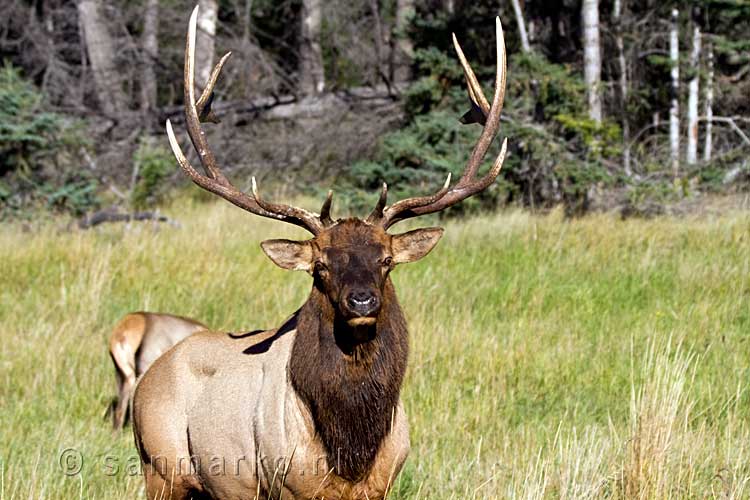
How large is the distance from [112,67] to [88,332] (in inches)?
508

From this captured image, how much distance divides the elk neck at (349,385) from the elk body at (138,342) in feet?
10.6

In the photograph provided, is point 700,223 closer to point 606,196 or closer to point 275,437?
point 606,196

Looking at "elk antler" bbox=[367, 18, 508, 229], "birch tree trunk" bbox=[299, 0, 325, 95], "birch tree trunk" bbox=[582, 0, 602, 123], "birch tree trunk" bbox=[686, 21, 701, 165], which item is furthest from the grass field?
"birch tree trunk" bbox=[299, 0, 325, 95]

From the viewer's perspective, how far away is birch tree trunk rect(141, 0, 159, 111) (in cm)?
1996

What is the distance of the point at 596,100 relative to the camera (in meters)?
14.0

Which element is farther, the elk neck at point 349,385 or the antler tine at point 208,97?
the antler tine at point 208,97

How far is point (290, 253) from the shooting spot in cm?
462

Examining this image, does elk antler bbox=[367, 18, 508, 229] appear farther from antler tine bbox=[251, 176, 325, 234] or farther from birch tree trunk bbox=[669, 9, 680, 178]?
birch tree trunk bbox=[669, 9, 680, 178]

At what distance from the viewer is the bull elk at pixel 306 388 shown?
14.1 feet

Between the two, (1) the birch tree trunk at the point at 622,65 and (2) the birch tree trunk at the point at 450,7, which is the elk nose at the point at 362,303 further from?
(2) the birch tree trunk at the point at 450,7

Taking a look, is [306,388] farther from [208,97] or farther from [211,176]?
[208,97]
